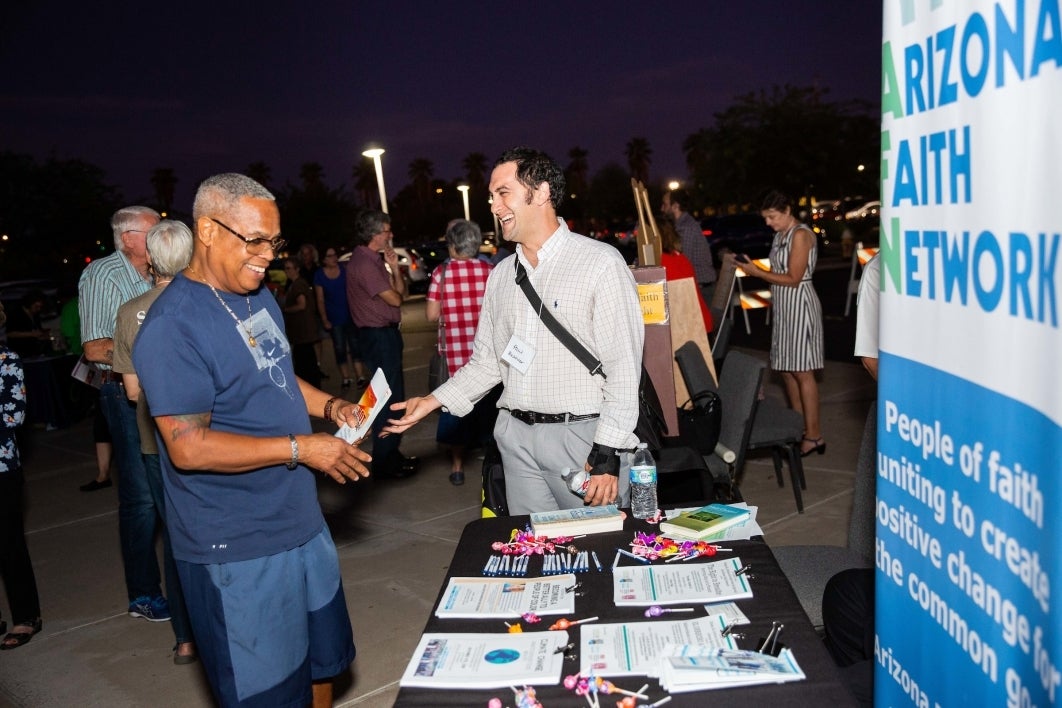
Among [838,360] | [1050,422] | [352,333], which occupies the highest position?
[1050,422]

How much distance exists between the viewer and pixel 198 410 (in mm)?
2410

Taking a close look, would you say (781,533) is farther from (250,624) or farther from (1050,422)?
(1050,422)

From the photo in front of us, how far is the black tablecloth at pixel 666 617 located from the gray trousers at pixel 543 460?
1.58 ft

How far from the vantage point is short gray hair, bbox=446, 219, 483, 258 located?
632 centimetres

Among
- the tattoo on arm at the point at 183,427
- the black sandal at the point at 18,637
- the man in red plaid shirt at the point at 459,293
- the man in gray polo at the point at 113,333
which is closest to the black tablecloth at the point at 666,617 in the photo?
the tattoo on arm at the point at 183,427

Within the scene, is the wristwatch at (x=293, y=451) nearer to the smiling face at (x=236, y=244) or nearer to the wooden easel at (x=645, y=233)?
the smiling face at (x=236, y=244)

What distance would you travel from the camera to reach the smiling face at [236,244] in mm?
2518

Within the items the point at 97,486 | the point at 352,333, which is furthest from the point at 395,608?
the point at 352,333

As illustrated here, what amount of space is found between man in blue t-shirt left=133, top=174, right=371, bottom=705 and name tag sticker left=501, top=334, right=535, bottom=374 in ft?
2.55

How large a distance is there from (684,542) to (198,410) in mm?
1430

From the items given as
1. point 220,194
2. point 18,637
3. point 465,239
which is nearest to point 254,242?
point 220,194

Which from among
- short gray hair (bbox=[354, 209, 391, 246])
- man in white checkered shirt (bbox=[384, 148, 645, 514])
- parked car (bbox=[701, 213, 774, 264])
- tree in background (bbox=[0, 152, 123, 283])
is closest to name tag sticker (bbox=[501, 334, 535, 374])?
man in white checkered shirt (bbox=[384, 148, 645, 514])

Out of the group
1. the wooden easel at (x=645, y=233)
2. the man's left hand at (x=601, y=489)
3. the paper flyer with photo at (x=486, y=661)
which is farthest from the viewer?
the wooden easel at (x=645, y=233)

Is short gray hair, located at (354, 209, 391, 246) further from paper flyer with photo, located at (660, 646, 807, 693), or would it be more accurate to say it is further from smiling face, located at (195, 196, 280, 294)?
paper flyer with photo, located at (660, 646, 807, 693)
